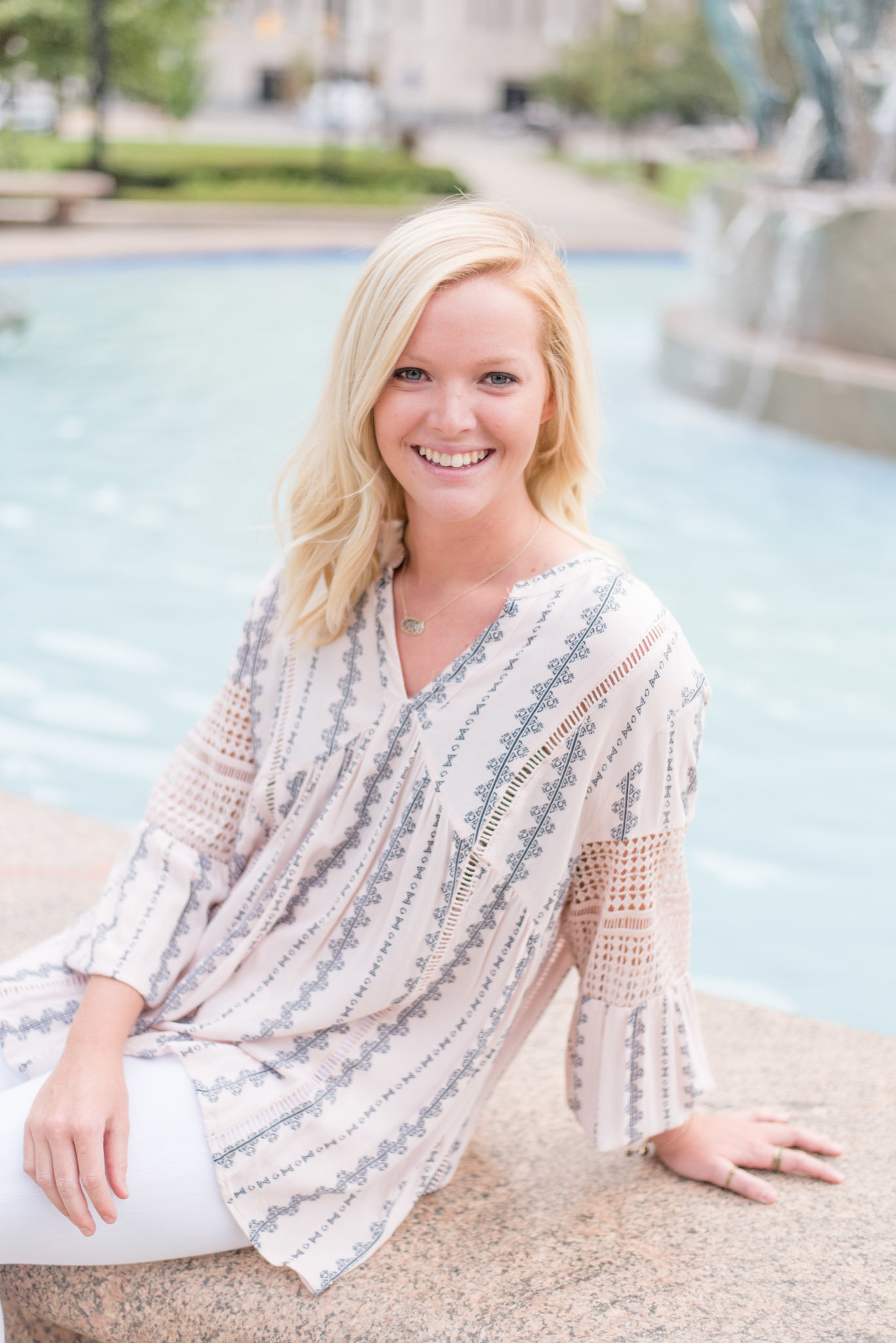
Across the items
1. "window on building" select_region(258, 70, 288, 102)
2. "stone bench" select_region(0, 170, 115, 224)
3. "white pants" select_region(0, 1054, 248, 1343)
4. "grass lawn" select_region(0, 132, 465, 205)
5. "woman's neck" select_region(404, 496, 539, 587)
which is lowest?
"white pants" select_region(0, 1054, 248, 1343)

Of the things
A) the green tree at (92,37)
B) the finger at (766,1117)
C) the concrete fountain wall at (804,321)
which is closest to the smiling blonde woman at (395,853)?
the finger at (766,1117)

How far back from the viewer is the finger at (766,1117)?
2.13 metres

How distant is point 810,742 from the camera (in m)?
5.09

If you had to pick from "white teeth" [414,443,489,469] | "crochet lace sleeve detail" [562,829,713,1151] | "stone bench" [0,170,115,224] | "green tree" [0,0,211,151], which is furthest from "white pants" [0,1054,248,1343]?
"green tree" [0,0,211,151]

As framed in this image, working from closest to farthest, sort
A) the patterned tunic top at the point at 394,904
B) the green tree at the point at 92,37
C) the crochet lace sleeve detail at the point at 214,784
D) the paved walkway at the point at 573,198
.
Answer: the patterned tunic top at the point at 394,904, the crochet lace sleeve detail at the point at 214,784, the paved walkway at the point at 573,198, the green tree at the point at 92,37

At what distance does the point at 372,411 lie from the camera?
5.91ft

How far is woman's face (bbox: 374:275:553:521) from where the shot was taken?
1.71 meters

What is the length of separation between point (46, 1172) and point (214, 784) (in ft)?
1.86

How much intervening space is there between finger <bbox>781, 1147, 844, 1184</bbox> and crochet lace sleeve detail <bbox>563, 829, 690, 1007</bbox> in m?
0.41

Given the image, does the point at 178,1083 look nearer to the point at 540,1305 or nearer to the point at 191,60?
the point at 540,1305

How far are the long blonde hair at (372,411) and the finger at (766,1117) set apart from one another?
92 centimetres

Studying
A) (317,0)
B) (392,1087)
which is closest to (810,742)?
(392,1087)

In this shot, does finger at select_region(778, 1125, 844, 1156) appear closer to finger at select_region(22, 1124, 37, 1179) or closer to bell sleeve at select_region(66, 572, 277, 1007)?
bell sleeve at select_region(66, 572, 277, 1007)

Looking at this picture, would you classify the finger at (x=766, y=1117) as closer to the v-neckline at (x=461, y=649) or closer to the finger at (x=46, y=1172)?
the v-neckline at (x=461, y=649)
